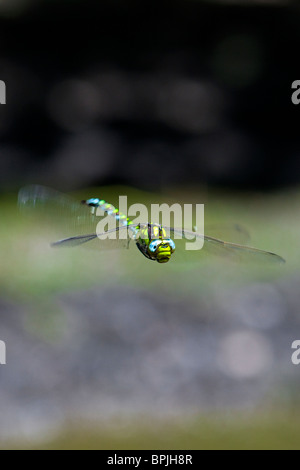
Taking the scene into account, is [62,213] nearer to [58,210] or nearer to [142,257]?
[58,210]

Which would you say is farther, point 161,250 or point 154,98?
point 154,98

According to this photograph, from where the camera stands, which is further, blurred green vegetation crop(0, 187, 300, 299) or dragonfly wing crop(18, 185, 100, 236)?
blurred green vegetation crop(0, 187, 300, 299)

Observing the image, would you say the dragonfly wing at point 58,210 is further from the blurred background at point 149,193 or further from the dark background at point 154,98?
the dark background at point 154,98

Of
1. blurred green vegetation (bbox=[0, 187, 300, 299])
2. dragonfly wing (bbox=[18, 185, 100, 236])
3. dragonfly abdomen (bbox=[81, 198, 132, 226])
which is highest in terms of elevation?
blurred green vegetation (bbox=[0, 187, 300, 299])

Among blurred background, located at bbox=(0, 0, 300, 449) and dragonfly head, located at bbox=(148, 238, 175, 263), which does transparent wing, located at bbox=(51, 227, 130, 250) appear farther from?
blurred background, located at bbox=(0, 0, 300, 449)

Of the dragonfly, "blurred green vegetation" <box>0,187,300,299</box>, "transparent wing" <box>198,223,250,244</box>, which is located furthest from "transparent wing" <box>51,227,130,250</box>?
"blurred green vegetation" <box>0,187,300,299</box>

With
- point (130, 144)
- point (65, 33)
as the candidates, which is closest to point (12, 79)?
point (65, 33)

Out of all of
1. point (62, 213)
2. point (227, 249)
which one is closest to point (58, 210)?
point (62, 213)

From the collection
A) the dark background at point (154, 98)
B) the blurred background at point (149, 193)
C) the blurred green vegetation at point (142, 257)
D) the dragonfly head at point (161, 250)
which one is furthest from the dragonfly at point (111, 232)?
the dark background at point (154, 98)
